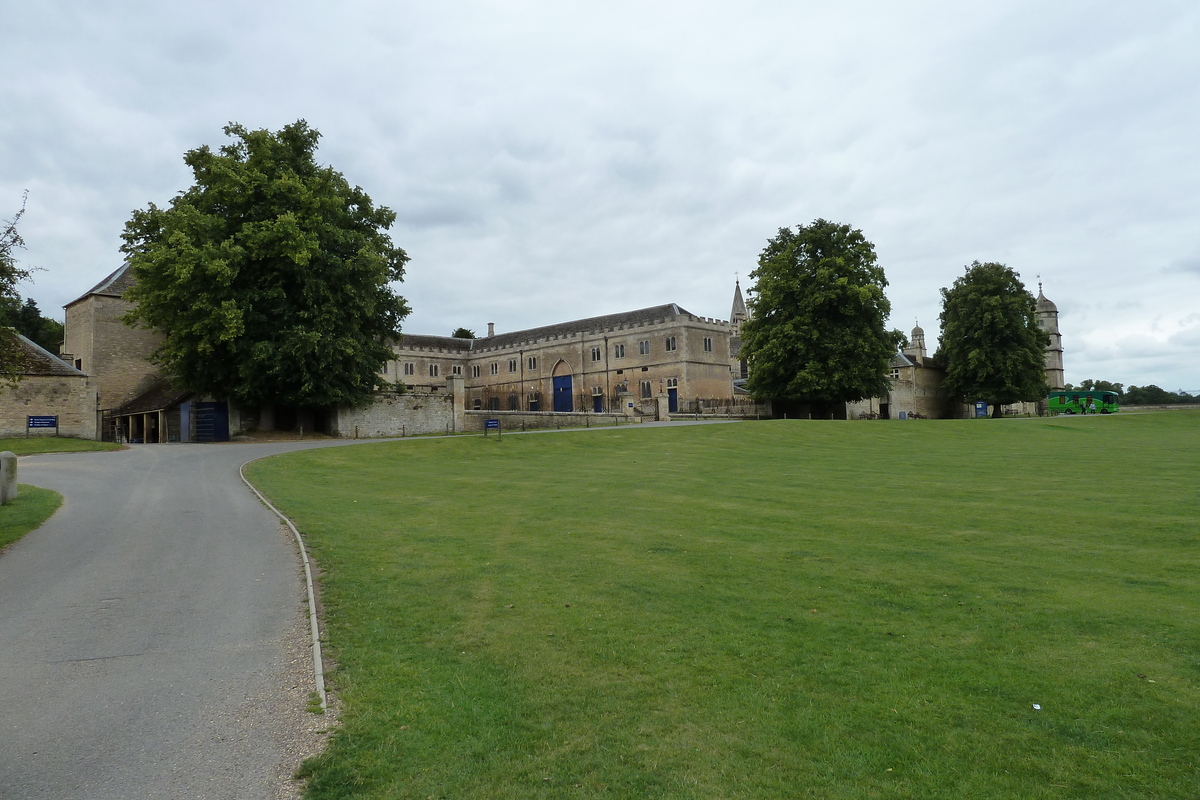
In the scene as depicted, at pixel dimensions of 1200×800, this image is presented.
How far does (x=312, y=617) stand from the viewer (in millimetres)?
7086

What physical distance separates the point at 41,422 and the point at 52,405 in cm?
97

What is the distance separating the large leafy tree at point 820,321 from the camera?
5031 centimetres

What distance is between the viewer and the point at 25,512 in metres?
13.6

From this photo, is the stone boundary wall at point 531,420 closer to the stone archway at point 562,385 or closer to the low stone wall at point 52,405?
the low stone wall at point 52,405

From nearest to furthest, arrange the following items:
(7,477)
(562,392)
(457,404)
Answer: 1. (7,477)
2. (457,404)
3. (562,392)

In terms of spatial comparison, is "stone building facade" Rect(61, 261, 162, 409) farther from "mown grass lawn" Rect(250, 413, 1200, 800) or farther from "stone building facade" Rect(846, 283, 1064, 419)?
"stone building facade" Rect(846, 283, 1064, 419)

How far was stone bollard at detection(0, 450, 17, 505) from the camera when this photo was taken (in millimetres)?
14742

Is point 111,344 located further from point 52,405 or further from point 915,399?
point 915,399

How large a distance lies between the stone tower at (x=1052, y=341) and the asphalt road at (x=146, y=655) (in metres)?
96.4

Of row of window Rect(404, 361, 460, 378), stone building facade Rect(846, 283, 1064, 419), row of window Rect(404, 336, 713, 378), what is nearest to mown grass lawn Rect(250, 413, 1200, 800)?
row of window Rect(404, 336, 713, 378)

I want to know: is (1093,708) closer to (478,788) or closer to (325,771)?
(478,788)

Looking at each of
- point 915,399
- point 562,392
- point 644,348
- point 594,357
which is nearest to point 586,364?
point 594,357

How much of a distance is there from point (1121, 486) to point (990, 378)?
50.6 m

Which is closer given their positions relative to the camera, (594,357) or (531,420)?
(531,420)
